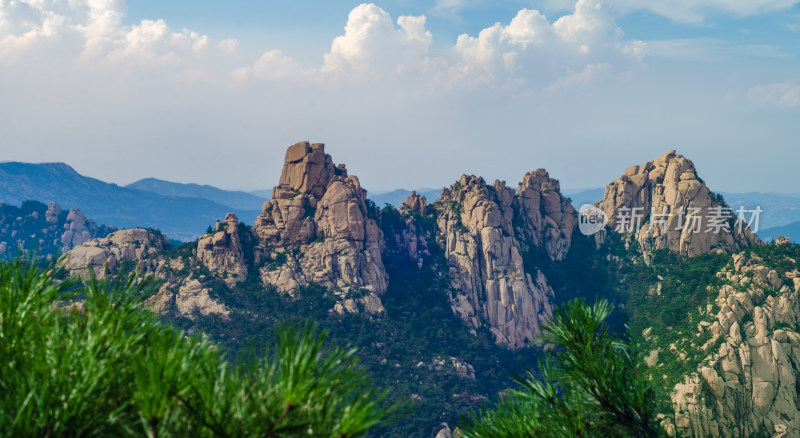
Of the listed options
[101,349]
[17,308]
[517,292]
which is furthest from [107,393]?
[517,292]

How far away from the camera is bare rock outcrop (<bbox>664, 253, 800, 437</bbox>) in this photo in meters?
47.2

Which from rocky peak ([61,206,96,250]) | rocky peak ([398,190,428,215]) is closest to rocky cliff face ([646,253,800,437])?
rocky peak ([398,190,428,215])

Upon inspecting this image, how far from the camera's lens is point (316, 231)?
7625cm

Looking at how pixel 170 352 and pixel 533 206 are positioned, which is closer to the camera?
pixel 170 352

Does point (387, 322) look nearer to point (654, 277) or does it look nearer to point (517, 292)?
point (517, 292)

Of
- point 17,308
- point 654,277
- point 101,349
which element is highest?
point 17,308

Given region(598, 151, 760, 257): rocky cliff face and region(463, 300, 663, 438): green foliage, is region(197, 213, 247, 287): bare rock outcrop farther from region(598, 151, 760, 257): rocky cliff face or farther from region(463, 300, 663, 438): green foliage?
region(463, 300, 663, 438): green foliage

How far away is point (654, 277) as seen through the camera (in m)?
76.1

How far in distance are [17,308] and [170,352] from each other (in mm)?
2483

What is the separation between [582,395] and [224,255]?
65402 millimetres

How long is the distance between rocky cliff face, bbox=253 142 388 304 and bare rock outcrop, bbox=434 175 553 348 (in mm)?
13079

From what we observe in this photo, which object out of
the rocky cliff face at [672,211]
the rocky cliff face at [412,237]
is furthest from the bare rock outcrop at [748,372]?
the rocky cliff face at [412,237]

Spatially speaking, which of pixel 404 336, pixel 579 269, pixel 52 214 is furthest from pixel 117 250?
pixel 52 214

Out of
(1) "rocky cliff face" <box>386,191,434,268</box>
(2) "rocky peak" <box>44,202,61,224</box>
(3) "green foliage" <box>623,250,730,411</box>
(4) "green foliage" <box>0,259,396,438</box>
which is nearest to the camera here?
(4) "green foliage" <box>0,259,396,438</box>
